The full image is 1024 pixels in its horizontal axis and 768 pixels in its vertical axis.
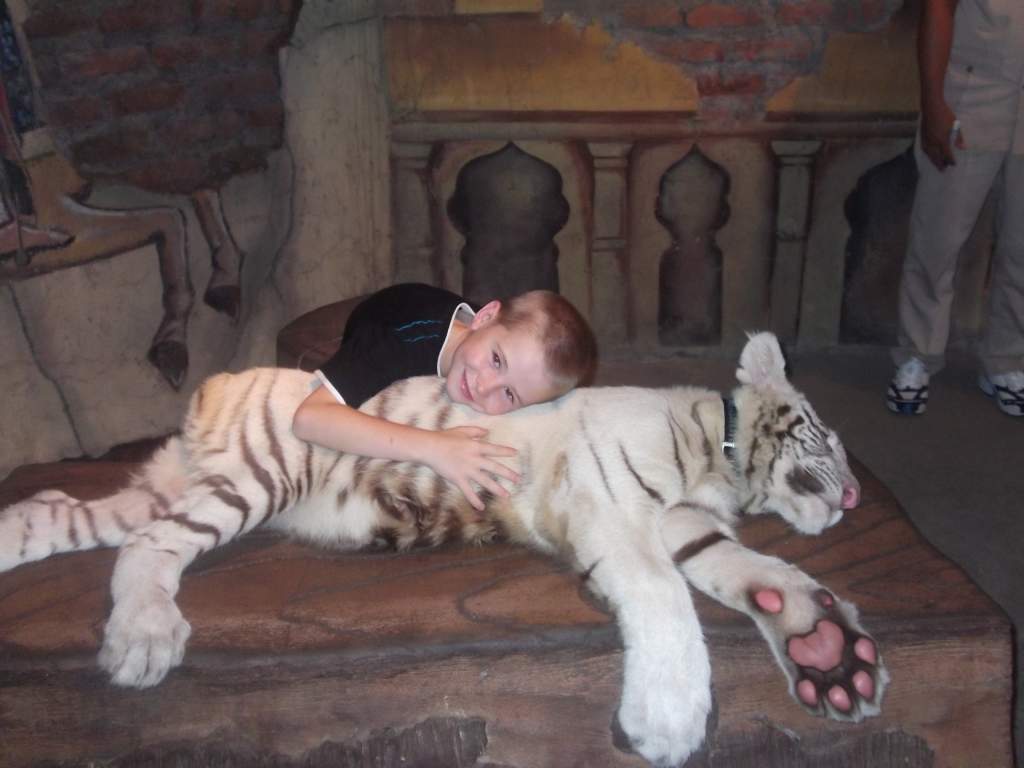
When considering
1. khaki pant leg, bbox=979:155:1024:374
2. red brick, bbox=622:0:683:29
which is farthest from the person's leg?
red brick, bbox=622:0:683:29

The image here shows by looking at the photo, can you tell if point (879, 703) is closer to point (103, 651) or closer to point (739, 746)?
point (739, 746)

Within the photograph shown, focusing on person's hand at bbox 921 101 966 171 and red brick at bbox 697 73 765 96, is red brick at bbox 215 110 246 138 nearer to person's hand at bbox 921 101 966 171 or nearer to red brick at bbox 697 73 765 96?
red brick at bbox 697 73 765 96

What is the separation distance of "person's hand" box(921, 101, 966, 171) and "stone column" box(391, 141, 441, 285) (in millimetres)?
1789

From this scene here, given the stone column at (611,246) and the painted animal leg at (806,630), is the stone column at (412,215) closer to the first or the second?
the stone column at (611,246)

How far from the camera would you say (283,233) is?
11.2 ft

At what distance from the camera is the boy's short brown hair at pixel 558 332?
1.74m

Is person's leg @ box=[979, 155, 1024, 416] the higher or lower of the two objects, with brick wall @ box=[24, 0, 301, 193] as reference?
lower

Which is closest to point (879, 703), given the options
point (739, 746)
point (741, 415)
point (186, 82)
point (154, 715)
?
point (739, 746)

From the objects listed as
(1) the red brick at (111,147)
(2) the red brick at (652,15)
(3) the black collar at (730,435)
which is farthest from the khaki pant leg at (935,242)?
(1) the red brick at (111,147)

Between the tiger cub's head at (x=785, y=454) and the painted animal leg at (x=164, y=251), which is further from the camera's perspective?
the painted animal leg at (x=164, y=251)

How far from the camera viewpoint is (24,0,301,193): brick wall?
2.49 meters

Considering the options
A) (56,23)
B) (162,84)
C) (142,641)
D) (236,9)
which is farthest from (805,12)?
(142,641)

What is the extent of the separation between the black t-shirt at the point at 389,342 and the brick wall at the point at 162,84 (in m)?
1.03

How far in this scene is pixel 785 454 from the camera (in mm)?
1719
